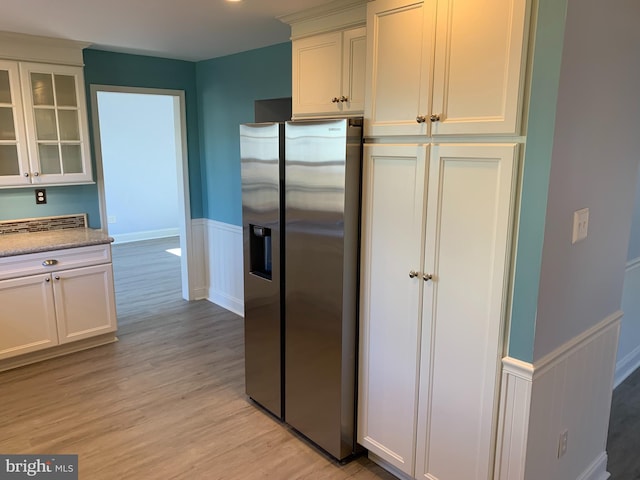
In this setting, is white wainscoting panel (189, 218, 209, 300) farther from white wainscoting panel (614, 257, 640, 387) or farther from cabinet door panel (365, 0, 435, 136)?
white wainscoting panel (614, 257, 640, 387)

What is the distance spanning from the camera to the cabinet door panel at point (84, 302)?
3520 mm

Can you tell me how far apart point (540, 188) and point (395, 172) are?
64 cm

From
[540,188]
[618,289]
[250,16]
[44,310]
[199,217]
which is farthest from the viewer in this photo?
[199,217]

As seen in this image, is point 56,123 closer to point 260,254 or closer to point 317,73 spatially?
point 260,254

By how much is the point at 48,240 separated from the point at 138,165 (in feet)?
14.8

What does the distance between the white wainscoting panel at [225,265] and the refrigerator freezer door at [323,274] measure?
1.95 metres

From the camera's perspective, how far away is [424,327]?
2062 mm

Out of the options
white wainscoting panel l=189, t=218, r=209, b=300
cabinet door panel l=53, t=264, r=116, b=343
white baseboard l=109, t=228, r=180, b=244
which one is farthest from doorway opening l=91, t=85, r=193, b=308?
cabinet door panel l=53, t=264, r=116, b=343

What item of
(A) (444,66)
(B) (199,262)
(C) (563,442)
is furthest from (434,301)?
(B) (199,262)

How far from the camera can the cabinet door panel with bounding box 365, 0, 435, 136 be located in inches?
75.5

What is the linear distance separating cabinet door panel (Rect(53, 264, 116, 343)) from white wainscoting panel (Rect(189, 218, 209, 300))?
121cm

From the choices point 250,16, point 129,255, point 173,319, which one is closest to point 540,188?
point 250,16

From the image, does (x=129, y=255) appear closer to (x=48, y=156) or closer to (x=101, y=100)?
(x=101, y=100)

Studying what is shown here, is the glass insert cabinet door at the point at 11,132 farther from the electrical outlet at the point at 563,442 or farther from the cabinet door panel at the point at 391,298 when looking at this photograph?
the electrical outlet at the point at 563,442
